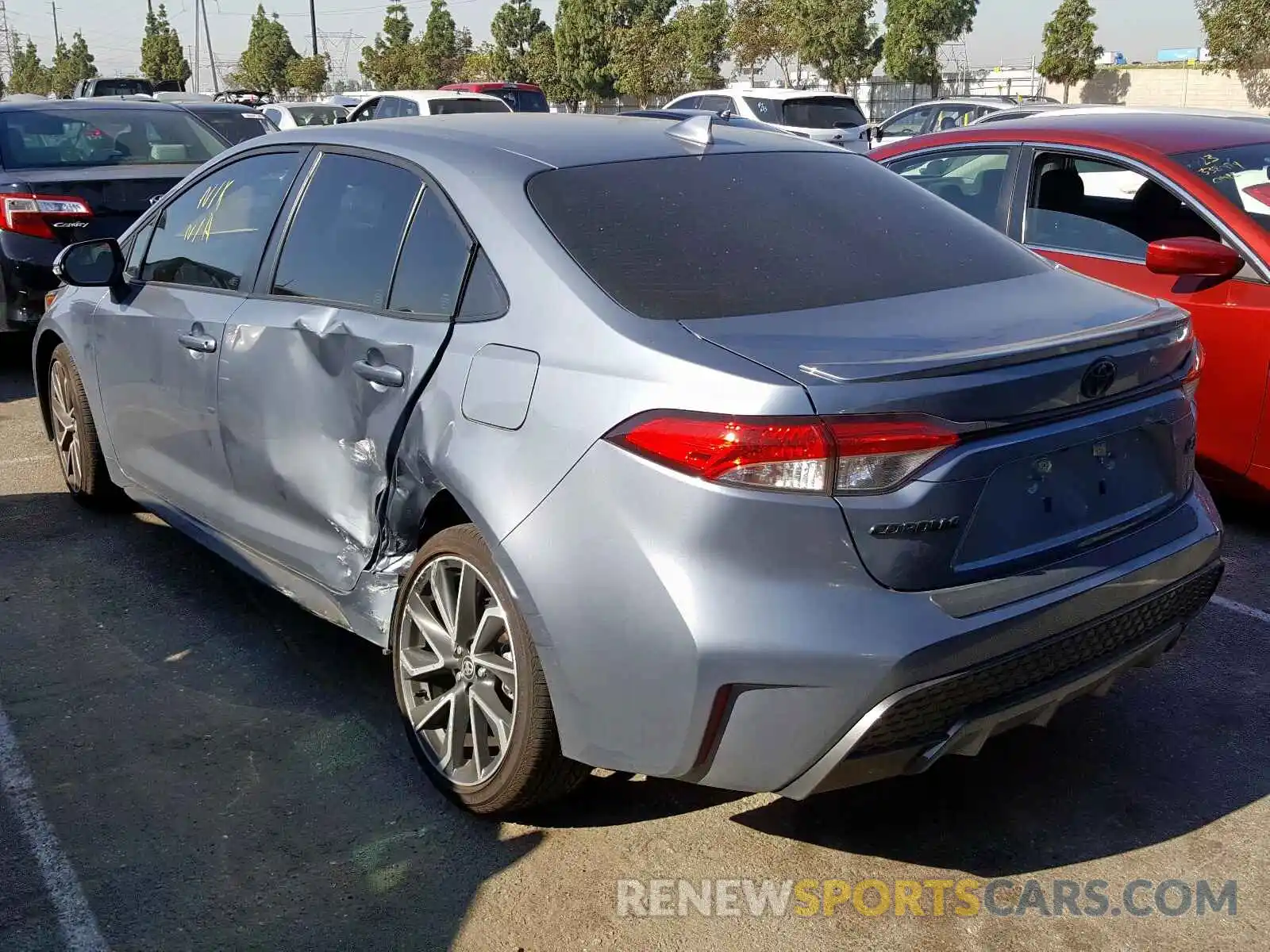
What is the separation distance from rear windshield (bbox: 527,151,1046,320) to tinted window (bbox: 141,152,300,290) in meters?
1.21

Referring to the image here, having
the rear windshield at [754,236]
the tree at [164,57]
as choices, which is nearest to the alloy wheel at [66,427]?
the rear windshield at [754,236]

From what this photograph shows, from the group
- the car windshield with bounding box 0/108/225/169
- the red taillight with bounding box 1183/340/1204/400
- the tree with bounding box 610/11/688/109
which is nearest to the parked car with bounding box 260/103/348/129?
the car windshield with bounding box 0/108/225/169

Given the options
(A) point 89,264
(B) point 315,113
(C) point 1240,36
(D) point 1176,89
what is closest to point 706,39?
(D) point 1176,89

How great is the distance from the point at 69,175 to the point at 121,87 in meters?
30.1

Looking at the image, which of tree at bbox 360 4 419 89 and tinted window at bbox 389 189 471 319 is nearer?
tinted window at bbox 389 189 471 319

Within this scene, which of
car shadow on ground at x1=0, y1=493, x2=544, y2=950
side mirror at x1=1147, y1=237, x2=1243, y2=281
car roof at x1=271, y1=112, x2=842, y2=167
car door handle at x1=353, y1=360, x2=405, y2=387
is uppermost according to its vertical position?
car roof at x1=271, y1=112, x2=842, y2=167

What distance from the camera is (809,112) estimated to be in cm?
2128

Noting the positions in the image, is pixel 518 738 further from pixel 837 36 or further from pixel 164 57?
pixel 164 57

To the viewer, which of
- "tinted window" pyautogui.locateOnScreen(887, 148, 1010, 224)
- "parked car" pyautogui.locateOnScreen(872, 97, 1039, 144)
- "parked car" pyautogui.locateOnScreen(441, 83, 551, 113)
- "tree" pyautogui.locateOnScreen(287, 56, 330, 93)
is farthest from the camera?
"tree" pyautogui.locateOnScreen(287, 56, 330, 93)

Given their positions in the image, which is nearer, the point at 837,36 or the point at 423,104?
the point at 423,104

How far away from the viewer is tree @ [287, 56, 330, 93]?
204 feet

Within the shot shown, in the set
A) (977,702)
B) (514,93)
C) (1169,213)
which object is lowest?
(977,702)

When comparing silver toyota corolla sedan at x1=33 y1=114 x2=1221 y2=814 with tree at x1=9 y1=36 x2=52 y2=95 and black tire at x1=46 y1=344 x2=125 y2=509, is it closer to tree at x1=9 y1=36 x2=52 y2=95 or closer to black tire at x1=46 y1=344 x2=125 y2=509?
A: black tire at x1=46 y1=344 x2=125 y2=509

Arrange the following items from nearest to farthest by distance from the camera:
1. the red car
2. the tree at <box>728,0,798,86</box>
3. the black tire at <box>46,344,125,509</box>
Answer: the red car
the black tire at <box>46,344,125,509</box>
the tree at <box>728,0,798,86</box>
